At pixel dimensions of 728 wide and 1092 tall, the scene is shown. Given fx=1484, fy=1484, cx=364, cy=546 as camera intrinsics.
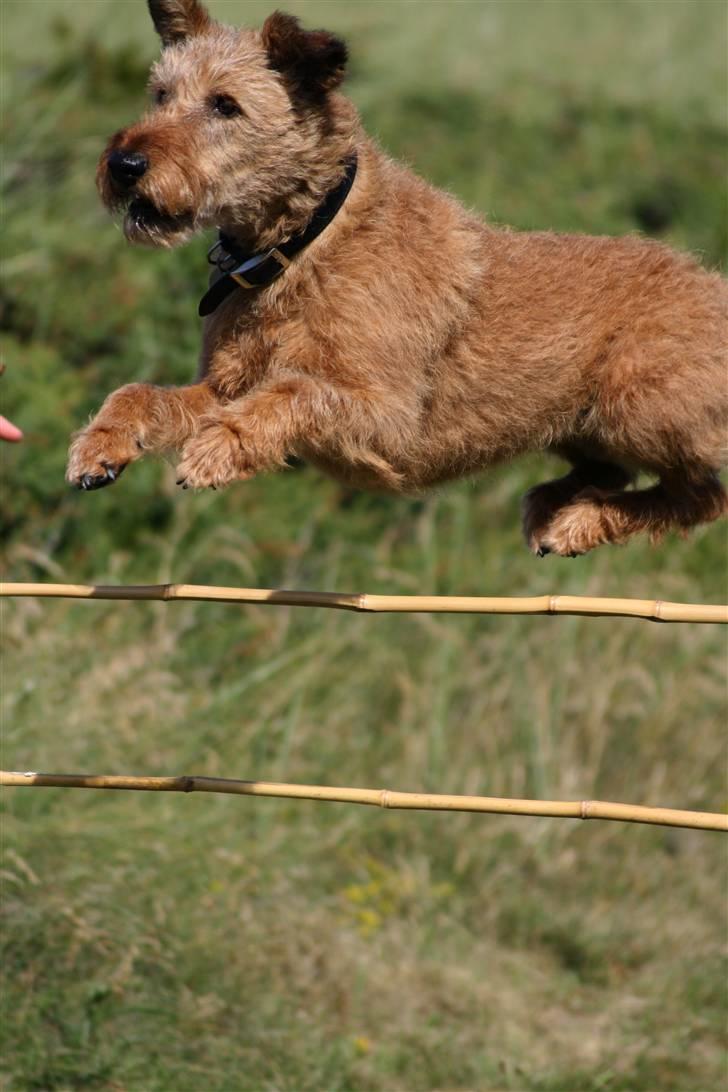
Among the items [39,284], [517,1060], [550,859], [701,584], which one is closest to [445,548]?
[701,584]

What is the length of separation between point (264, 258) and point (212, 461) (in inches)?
28.9

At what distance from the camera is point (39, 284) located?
8.74 metres

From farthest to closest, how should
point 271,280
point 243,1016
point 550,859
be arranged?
point 550,859
point 243,1016
point 271,280

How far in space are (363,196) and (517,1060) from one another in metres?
3.28

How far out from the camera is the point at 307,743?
23.8 feet

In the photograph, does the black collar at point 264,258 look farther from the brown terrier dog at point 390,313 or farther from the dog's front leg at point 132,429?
the dog's front leg at point 132,429

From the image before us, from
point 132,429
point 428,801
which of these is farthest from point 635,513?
point 132,429

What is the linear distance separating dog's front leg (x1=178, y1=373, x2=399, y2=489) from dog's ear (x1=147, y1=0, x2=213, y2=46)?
1109 millimetres

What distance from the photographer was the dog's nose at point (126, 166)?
3646 millimetres

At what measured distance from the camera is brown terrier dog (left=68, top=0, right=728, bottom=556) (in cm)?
392

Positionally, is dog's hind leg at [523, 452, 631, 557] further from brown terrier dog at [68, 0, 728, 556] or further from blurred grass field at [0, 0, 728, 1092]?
blurred grass field at [0, 0, 728, 1092]

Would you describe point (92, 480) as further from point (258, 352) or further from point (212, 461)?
point (258, 352)

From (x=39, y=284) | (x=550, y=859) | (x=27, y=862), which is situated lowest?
(x=550, y=859)

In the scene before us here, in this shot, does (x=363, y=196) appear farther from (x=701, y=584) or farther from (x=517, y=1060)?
(x=701, y=584)
